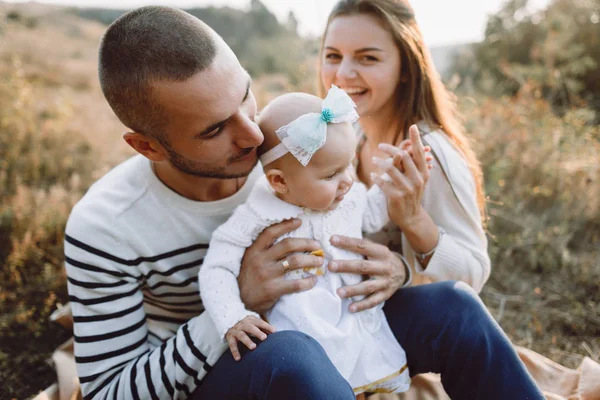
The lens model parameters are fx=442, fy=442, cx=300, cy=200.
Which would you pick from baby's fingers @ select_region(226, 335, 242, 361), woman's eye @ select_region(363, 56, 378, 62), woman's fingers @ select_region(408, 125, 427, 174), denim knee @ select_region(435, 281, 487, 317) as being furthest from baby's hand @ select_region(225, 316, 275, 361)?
woman's eye @ select_region(363, 56, 378, 62)

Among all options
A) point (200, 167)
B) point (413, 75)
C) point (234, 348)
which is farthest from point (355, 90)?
point (234, 348)

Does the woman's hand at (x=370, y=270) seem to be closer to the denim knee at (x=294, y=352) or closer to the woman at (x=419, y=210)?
the woman at (x=419, y=210)

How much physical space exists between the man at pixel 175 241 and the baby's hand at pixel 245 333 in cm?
4

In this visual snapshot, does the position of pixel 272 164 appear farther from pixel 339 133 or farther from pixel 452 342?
pixel 452 342

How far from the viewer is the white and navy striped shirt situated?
5.49ft

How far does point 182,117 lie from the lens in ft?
5.38

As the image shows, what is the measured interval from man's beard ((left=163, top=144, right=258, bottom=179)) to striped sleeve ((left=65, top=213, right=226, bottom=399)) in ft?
1.20

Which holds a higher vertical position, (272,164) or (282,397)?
(272,164)

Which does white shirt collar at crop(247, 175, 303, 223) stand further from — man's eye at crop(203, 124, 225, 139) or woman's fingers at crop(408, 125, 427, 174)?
woman's fingers at crop(408, 125, 427, 174)

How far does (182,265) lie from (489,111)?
13.6 ft

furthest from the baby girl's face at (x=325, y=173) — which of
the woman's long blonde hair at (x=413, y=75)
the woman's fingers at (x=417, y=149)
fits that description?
the woman's long blonde hair at (x=413, y=75)

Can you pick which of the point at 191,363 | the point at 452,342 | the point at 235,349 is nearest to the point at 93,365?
the point at 191,363

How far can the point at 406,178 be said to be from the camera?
1.86 meters

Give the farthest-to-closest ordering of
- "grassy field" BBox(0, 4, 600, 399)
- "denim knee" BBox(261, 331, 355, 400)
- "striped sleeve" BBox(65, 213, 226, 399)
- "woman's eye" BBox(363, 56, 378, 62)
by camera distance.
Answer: "grassy field" BBox(0, 4, 600, 399), "woman's eye" BBox(363, 56, 378, 62), "striped sleeve" BBox(65, 213, 226, 399), "denim knee" BBox(261, 331, 355, 400)
